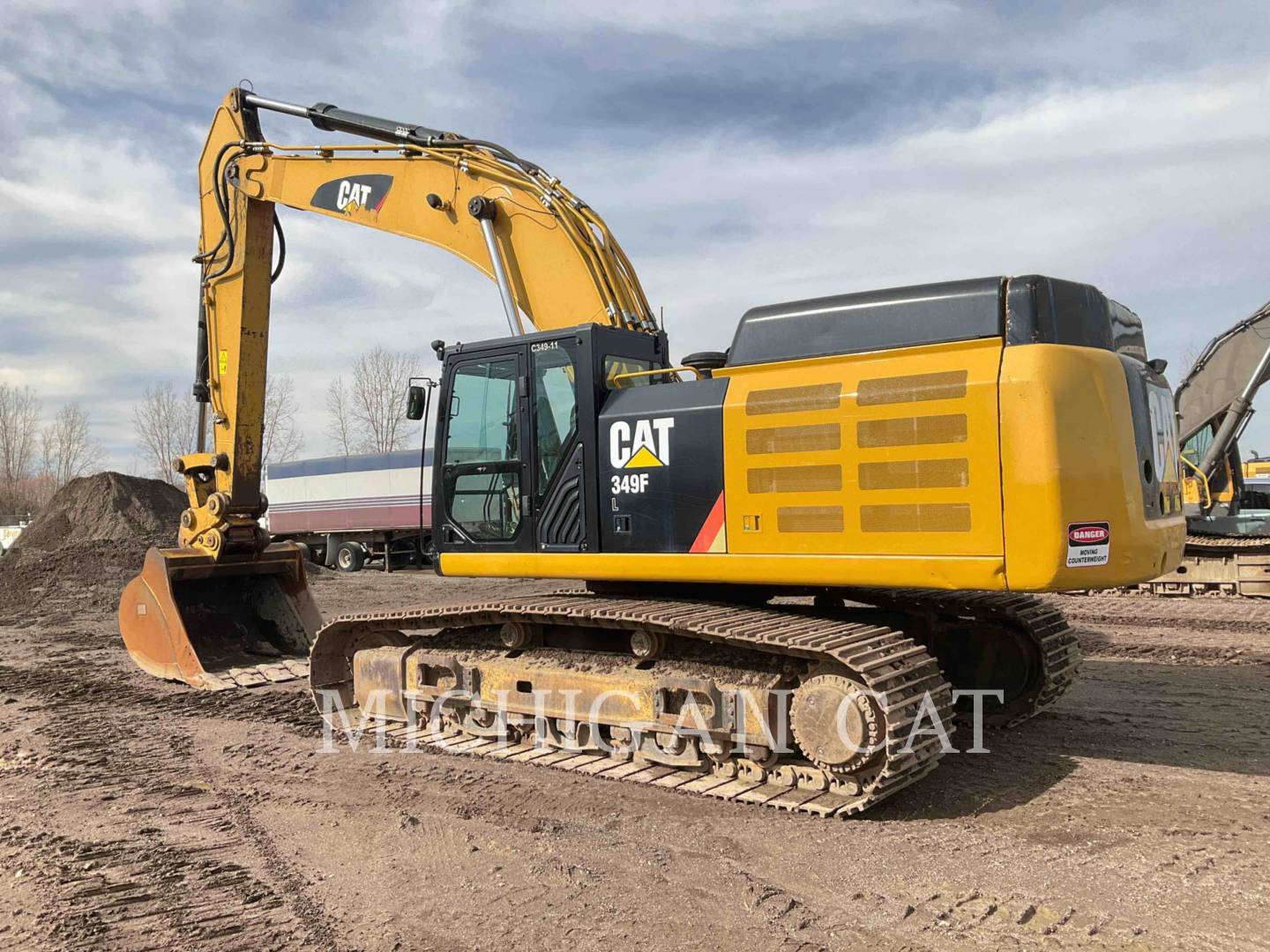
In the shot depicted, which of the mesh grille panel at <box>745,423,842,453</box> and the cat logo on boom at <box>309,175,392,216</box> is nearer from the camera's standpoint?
the mesh grille panel at <box>745,423,842,453</box>

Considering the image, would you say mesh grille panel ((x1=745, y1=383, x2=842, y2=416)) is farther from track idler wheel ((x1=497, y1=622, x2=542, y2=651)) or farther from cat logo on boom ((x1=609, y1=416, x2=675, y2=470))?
track idler wheel ((x1=497, y1=622, x2=542, y2=651))

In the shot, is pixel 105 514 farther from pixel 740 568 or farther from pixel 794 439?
pixel 794 439

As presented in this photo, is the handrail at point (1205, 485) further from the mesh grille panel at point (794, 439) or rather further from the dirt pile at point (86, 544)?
the dirt pile at point (86, 544)

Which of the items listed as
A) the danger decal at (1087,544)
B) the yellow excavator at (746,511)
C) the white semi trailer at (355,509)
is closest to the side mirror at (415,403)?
the yellow excavator at (746,511)

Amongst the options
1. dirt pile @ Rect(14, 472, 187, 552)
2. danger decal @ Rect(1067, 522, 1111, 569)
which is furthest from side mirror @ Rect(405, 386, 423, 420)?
dirt pile @ Rect(14, 472, 187, 552)

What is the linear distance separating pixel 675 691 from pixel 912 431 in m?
1.97

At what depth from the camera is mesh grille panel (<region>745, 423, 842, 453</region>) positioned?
5195 millimetres

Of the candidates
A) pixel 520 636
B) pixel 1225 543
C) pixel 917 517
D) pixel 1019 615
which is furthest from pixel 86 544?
pixel 1225 543

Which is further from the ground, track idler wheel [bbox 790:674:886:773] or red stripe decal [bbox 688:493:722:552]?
red stripe decal [bbox 688:493:722:552]

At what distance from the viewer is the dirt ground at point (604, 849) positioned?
12.6ft

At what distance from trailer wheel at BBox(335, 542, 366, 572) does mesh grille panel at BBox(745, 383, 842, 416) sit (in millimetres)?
23225

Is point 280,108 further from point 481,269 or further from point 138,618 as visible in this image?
point 138,618

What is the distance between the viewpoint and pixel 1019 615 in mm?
6387

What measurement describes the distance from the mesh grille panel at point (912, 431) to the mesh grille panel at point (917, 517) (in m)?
0.31
